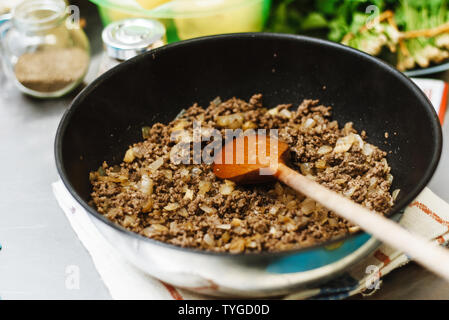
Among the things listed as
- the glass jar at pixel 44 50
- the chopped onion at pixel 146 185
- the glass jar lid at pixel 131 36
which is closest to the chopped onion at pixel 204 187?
the chopped onion at pixel 146 185

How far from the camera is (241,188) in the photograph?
1.07 meters

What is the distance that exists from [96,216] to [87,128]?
0.35m

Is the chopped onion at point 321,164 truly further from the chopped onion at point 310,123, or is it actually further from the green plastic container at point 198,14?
the green plastic container at point 198,14

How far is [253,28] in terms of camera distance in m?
1.44

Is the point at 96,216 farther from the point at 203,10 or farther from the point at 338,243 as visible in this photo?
the point at 203,10

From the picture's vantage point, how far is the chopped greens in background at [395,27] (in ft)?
4.71

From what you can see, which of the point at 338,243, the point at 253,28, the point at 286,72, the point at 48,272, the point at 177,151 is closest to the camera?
the point at 338,243

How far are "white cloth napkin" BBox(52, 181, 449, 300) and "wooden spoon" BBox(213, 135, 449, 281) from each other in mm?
75

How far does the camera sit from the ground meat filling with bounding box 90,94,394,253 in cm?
93

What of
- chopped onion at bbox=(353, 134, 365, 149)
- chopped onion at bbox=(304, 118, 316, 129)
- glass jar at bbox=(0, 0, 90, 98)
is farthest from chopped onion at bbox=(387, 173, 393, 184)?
glass jar at bbox=(0, 0, 90, 98)

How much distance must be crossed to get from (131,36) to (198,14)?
0.65 feet

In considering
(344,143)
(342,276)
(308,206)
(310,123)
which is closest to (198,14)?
(310,123)
